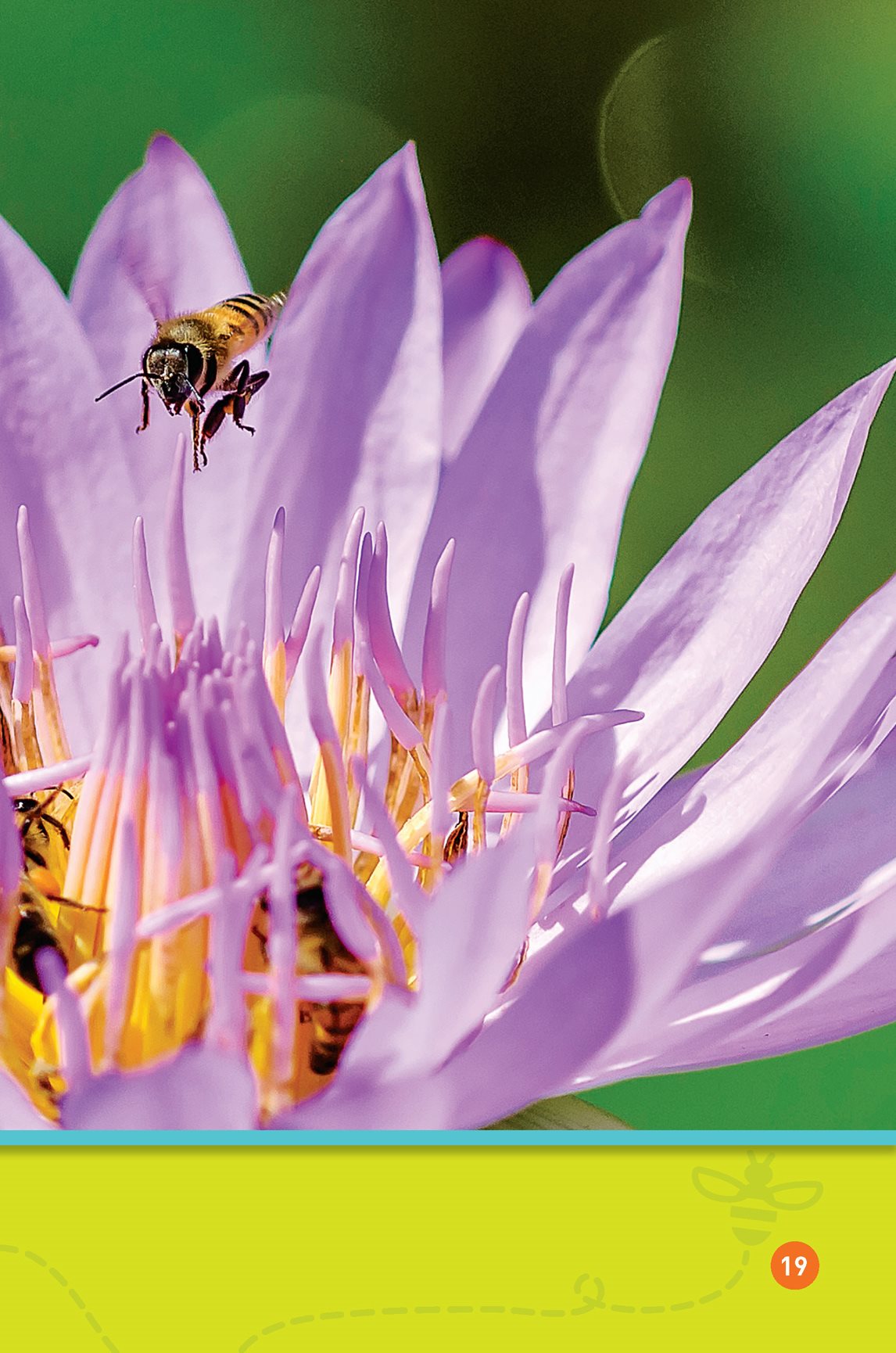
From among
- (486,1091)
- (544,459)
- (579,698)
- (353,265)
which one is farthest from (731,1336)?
(353,265)

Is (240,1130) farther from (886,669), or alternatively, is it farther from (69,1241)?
(886,669)

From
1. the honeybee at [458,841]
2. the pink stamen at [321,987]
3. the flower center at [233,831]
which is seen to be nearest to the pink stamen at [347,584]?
the flower center at [233,831]

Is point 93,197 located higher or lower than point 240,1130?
higher

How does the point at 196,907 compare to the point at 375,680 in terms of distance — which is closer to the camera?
the point at 196,907

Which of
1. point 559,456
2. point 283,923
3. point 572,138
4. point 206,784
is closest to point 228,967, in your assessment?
point 283,923

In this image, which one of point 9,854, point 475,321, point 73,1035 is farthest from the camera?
point 475,321

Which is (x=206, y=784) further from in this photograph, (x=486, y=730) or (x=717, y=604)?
(x=717, y=604)

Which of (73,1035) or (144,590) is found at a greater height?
(144,590)
